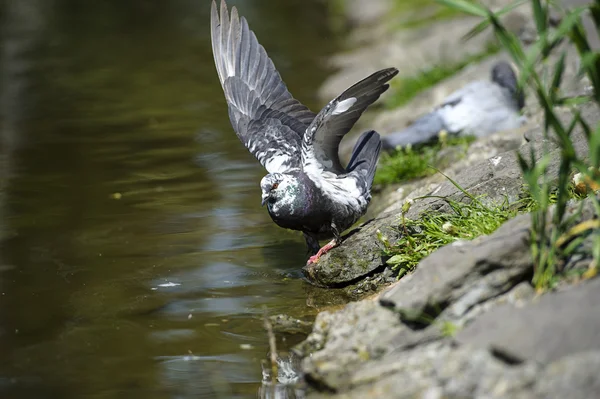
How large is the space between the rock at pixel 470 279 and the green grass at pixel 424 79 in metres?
6.35

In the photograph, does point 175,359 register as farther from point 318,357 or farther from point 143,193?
point 143,193

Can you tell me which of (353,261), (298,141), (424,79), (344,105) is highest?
(344,105)

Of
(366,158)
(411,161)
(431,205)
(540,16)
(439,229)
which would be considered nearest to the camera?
(540,16)

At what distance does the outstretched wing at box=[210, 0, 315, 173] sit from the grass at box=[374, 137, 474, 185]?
1249mm

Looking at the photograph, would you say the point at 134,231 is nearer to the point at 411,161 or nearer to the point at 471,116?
the point at 411,161

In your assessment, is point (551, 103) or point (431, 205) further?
point (431, 205)

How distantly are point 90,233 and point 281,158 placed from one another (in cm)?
169

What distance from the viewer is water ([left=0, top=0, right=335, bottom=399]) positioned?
4508mm

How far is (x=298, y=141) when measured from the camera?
6.26 meters

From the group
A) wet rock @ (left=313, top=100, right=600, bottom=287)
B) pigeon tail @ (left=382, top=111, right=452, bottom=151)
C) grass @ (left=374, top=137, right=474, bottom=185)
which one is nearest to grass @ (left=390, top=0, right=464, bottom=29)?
pigeon tail @ (left=382, top=111, right=452, bottom=151)

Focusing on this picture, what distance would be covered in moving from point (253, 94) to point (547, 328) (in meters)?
3.90

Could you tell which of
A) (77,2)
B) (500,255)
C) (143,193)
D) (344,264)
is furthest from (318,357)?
(77,2)

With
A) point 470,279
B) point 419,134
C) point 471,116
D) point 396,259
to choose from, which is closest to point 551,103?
point 470,279

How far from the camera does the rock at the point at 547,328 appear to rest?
3.08 metres
